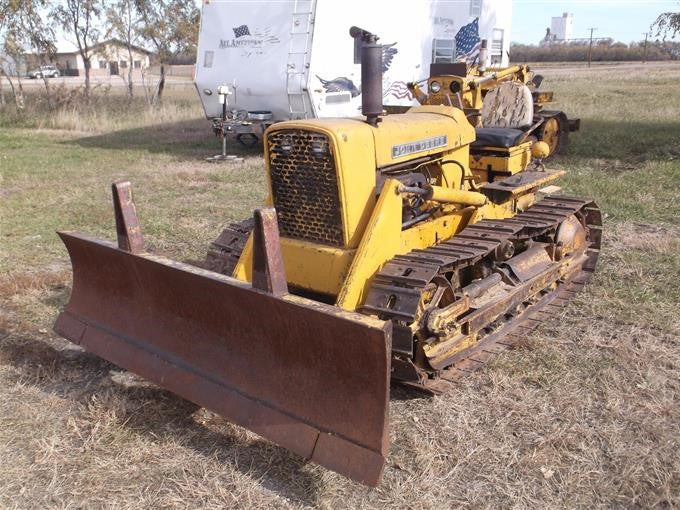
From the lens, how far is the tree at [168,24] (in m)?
21.3

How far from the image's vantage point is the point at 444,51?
13.6 meters

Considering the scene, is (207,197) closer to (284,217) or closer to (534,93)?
(284,217)

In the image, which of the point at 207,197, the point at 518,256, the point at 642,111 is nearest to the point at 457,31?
the point at 642,111

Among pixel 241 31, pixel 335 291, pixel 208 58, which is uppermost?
pixel 241 31

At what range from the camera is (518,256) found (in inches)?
193

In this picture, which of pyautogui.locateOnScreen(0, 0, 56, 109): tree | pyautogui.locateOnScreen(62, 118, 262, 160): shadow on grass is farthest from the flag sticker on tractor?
pyautogui.locateOnScreen(0, 0, 56, 109): tree

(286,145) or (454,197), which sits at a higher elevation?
(286,145)

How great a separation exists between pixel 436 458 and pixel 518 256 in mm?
1976

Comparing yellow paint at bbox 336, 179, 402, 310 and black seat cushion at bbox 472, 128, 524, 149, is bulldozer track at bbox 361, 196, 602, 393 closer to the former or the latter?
yellow paint at bbox 336, 179, 402, 310

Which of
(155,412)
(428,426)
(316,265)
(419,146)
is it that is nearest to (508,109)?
(419,146)

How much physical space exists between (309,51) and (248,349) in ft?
28.8

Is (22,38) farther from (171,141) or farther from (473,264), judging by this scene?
(473,264)

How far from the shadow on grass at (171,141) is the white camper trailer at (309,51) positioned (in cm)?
105

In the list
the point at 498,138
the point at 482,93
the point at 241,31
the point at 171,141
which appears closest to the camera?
the point at 498,138
